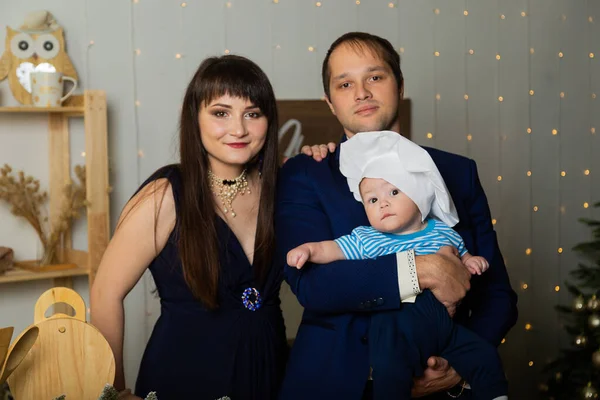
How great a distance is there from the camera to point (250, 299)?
80.4 inches

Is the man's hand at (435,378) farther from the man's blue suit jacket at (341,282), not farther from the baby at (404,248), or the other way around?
the man's blue suit jacket at (341,282)

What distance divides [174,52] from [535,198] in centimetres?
232

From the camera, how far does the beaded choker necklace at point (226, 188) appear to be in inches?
81.4

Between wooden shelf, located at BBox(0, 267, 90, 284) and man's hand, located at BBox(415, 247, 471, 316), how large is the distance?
152 cm

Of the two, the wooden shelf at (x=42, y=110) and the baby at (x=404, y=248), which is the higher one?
the wooden shelf at (x=42, y=110)

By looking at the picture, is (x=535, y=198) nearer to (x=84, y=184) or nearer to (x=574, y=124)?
(x=574, y=124)

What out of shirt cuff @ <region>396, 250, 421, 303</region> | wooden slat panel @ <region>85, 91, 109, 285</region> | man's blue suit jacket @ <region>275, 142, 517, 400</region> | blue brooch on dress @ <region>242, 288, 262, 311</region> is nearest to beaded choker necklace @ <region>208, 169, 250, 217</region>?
man's blue suit jacket @ <region>275, 142, 517, 400</region>

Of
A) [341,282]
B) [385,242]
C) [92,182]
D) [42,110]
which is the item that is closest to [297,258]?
[341,282]

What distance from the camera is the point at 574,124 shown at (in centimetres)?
442

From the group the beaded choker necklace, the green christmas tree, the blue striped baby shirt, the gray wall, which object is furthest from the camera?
the green christmas tree

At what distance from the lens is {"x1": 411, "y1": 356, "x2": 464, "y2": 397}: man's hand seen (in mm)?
1756

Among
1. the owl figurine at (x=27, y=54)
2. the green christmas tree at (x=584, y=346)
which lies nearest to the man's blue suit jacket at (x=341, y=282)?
the owl figurine at (x=27, y=54)

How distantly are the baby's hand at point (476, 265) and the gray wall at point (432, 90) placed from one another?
4.75 ft

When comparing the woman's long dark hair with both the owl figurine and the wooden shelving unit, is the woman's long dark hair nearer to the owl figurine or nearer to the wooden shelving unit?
the wooden shelving unit
